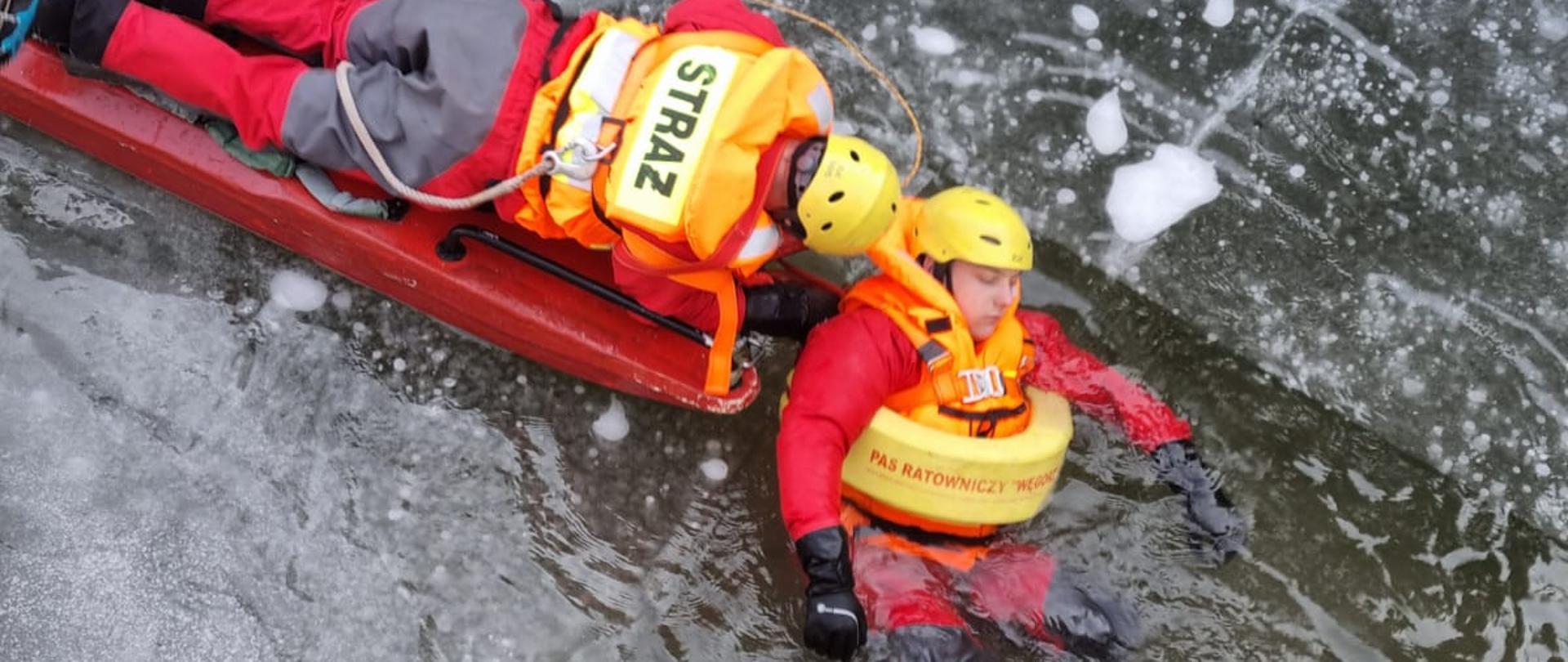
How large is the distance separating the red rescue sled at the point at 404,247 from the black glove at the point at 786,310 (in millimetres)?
202

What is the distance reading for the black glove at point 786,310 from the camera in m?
3.56

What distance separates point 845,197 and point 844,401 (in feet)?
1.77

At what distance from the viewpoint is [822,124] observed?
10.4ft

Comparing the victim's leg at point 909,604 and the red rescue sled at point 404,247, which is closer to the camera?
the victim's leg at point 909,604

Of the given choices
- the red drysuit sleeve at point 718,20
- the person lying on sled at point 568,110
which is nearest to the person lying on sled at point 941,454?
the person lying on sled at point 568,110

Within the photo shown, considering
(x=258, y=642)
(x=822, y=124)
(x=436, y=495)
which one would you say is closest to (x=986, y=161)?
(x=822, y=124)

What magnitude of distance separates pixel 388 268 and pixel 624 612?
1158mm

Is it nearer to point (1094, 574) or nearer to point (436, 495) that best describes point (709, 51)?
point (436, 495)

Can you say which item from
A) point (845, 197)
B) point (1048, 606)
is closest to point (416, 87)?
point (845, 197)

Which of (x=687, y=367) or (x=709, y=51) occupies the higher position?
(x=709, y=51)

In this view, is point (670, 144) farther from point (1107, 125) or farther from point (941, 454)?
point (1107, 125)

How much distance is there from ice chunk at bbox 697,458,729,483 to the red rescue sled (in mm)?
248

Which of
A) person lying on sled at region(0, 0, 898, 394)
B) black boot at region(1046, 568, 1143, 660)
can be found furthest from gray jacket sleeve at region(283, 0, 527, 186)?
Result: black boot at region(1046, 568, 1143, 660)

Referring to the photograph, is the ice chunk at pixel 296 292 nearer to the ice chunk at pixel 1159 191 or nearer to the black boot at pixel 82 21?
the black boot at pixel 82 21
